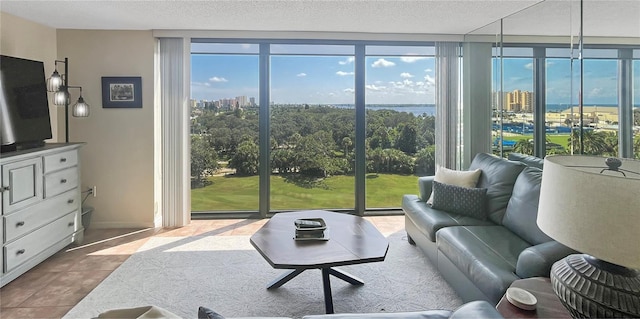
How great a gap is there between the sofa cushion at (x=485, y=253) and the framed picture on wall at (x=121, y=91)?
368 centimetres

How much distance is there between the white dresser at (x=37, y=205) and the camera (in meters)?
2.98

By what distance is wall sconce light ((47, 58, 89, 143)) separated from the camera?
397cm

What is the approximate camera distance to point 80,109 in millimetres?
4168

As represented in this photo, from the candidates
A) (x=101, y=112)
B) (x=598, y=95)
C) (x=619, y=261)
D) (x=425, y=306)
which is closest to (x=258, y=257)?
(x=425, y=306)

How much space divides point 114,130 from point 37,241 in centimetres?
166

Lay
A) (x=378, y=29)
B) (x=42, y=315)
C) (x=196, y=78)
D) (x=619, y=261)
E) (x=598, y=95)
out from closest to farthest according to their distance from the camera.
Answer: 1. (x=619, y=261)
2. (x=42, y=315)
3. (x=598, y=95)
4. (x=378, y=29)
5. (x=196, y=78)

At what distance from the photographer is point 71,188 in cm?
384

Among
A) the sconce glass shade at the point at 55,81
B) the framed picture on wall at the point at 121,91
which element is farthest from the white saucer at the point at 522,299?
the sconce glass shade at the point at 55,81

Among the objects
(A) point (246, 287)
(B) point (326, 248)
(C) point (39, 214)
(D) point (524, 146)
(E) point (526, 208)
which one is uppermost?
(D) point (524, 146)

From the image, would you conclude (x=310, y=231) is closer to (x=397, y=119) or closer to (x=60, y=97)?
(x=397, y=119)

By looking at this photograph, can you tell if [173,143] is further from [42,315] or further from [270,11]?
[42,315]

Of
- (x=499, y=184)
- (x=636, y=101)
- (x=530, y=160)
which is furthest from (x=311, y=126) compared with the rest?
(x=636, y=101)

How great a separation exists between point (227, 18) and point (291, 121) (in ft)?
5.03

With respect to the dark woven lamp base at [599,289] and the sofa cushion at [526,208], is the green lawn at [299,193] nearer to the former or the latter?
the sofa cushion at [526,208]
